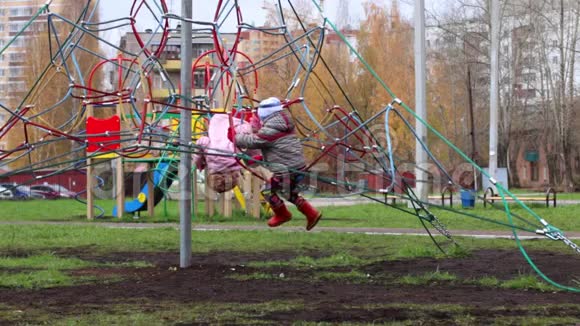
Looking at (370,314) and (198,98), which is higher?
(198,98)

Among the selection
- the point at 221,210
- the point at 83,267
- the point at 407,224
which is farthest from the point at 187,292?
the point at 221,210

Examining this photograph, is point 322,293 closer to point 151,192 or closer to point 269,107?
point 269,107

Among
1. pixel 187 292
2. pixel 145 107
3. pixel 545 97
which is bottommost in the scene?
pixel 187 292

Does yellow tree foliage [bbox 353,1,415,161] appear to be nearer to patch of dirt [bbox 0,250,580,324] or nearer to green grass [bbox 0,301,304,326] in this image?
patch of dirt [bbox 0,250,580,324]

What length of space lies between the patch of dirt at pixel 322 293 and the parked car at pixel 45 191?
34.4 metres

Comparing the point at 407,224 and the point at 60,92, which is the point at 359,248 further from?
the point at 60,92

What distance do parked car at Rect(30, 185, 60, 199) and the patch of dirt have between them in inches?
1353

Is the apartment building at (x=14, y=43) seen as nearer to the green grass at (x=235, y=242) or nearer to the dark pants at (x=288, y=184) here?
the green grass at (x=235, y=242)

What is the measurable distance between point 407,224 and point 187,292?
9900mm

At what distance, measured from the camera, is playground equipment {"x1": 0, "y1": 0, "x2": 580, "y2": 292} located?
870 centimetres

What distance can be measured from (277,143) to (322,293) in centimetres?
198

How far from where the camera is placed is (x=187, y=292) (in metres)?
7.60

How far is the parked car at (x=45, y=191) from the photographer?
140 feet

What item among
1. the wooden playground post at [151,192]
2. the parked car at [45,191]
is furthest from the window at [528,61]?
the wooden playground post at [151,192]
